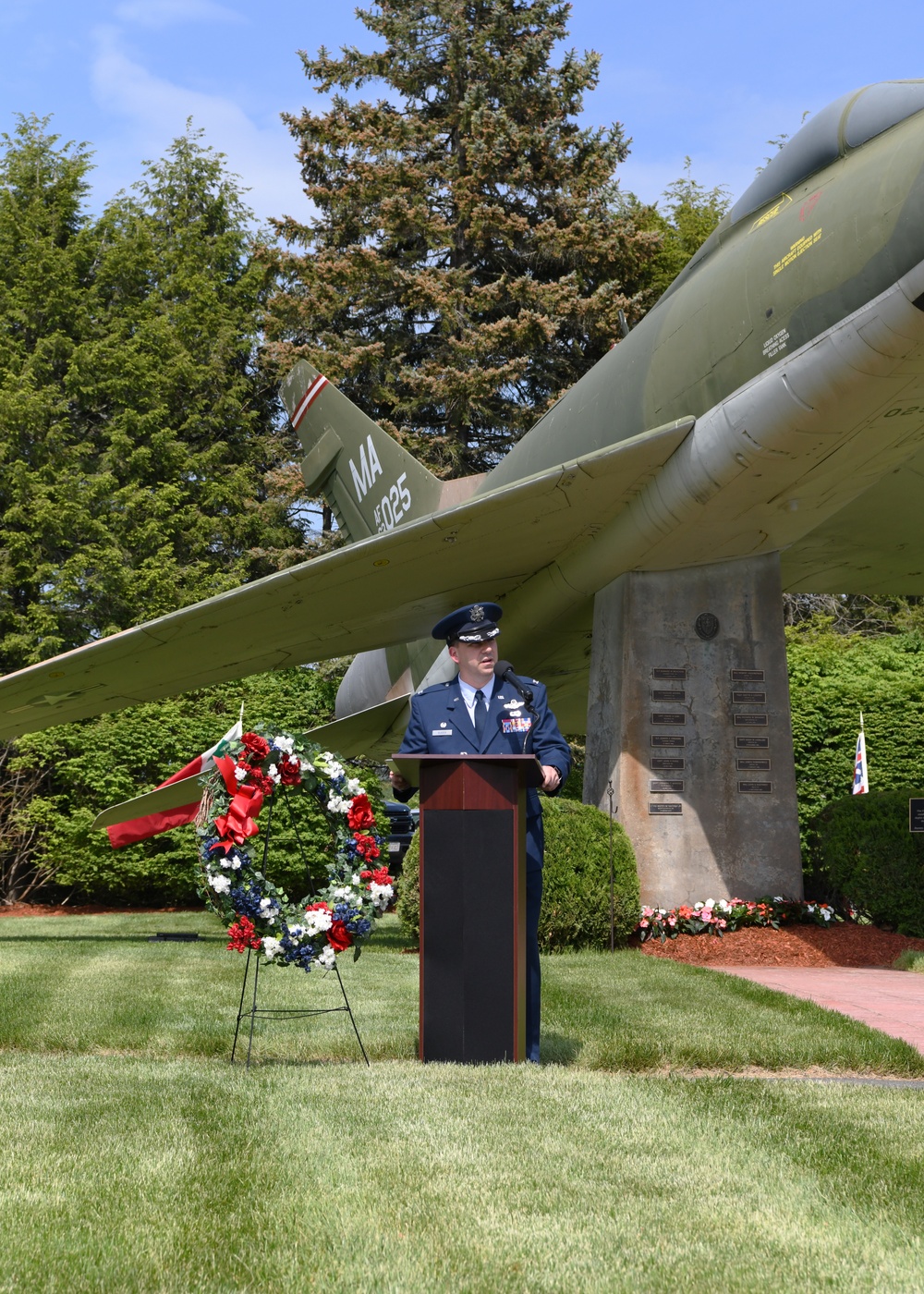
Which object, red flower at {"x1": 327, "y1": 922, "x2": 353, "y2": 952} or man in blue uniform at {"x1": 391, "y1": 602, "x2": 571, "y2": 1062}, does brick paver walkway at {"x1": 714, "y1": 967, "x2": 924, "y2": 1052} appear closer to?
man in blue uniform at {"x1": 391, "y1": 602, "x2": 571, "y2": 1062}

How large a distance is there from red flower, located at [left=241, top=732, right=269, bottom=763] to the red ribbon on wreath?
97mm

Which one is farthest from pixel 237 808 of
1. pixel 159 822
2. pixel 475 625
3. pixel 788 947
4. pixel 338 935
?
pixel 159 822

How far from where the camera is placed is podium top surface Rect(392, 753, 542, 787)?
5.02 m

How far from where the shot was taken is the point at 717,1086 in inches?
181

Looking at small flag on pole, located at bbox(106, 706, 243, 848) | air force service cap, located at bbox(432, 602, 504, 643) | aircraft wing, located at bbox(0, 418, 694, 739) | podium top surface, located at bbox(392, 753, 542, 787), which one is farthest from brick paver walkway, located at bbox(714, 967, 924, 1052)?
small flag on pole, located at bbox(106, 706, 243, 848)

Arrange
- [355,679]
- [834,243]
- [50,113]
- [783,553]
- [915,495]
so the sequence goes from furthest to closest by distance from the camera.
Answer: [50,113], [355,679], [783,553], [915,495], [834,243]

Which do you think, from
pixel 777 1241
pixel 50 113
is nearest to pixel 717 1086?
pixel 777 1241

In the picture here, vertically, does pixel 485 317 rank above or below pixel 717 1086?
above

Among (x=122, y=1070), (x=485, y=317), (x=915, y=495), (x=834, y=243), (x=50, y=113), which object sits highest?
(x=50, y=113)

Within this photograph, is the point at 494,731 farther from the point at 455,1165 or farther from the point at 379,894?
the point at 455,1165

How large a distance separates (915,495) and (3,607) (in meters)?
20.9

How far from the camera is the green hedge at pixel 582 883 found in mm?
10453

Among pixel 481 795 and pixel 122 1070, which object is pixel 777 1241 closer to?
pixel 481 795

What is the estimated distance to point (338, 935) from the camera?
5.37 m
